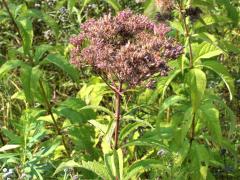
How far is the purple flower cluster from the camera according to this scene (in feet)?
10.6

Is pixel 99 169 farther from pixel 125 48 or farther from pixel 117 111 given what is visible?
pixel 125 48

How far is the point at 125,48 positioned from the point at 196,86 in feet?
2.54

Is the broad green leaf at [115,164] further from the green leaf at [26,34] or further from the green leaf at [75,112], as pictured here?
the green leaf at [26,34]

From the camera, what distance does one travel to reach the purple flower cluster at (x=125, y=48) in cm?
324

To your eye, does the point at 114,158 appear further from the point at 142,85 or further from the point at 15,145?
the point at 15,145

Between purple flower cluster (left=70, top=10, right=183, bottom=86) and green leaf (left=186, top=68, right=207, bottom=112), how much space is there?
1.35ft

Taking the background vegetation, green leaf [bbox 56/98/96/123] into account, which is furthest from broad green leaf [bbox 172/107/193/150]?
green leaf [bbox 56/98/96/123]

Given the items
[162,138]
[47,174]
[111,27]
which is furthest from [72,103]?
[111,27]

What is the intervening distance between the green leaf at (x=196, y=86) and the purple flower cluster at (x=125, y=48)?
41 cm

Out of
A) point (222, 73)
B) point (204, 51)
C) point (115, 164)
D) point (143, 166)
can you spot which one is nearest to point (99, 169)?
point (115, 164)

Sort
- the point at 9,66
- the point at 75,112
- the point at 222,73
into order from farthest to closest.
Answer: the point at 75,112, the point at 9,66, the point at 222,73

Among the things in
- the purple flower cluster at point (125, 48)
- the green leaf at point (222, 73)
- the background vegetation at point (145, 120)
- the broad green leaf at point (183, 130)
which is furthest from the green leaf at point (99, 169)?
the green leaf at point (222, 73)

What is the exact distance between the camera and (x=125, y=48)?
3275mm

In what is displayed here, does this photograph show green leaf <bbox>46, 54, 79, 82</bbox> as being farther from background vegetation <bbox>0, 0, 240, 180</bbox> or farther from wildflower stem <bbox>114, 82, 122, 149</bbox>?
wildflower stem <bbox>114, 82, 122, 149</bbox>
